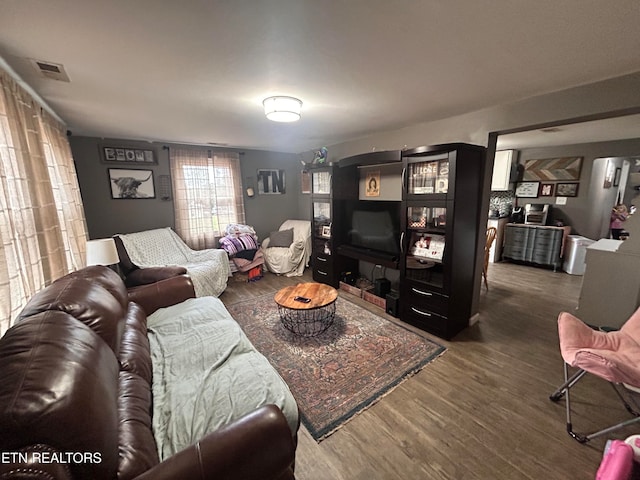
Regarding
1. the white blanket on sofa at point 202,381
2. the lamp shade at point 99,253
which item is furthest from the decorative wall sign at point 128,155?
the white blanket on sofa at point 202,381

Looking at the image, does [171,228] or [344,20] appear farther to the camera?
[171,228]

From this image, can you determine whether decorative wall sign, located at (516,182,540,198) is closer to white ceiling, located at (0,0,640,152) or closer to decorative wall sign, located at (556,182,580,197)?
decorative wall sign, located at (556,182,580,197)

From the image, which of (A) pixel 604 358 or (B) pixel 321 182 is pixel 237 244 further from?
(A) pixel 604 358

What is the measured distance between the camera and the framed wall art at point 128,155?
373 centimetres

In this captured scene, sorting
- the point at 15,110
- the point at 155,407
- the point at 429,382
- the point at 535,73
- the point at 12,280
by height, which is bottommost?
the point at 429,382

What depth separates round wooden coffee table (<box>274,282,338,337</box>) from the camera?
2514 mm

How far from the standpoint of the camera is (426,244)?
2.81m

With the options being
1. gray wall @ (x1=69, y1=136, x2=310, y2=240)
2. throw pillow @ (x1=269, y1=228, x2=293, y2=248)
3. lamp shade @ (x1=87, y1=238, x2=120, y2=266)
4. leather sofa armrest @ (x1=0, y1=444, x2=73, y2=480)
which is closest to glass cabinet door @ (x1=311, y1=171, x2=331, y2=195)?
throw pillow @ (x1=269, y1=228, x2=293, y2=248)

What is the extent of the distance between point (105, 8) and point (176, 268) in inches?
100

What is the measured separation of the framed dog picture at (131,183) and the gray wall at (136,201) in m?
0.06

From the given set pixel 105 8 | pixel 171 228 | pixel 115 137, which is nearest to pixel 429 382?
pixel 105 8

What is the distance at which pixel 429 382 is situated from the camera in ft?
6.70

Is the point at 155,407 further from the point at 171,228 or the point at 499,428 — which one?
the point at 171,228

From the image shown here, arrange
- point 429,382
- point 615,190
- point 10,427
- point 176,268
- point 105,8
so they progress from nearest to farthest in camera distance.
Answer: point 10,427 < point 105,8 < point 429,382 < point 176,268 < point 615,190
